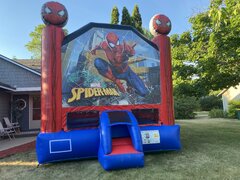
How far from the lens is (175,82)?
10211mm

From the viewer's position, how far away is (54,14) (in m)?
6.16

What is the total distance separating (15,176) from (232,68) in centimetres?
894

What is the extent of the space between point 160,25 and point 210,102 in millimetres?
26130

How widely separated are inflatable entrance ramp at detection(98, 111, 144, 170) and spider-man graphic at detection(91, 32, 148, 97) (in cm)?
107

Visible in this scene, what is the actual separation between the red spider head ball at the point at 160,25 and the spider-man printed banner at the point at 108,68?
1.53ft

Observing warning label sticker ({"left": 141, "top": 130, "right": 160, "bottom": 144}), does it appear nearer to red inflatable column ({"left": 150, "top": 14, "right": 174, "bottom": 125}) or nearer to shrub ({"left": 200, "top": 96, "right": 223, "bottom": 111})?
red inflatable column ({"left": 150, "top": 14, "right": 174, "bottom": 125})

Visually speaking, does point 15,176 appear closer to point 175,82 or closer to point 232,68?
point 175,82

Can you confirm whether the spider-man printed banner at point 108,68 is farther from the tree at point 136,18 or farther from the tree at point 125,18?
the tree at point 136,18

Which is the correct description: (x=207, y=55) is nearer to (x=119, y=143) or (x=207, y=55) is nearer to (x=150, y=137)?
(x=150, y=137)

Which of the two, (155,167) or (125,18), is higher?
(125,18)

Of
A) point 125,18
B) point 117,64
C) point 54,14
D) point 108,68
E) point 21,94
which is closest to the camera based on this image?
point 54,14

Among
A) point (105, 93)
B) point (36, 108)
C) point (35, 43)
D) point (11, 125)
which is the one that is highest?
point (35, 43)

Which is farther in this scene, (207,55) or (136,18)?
(136,18)

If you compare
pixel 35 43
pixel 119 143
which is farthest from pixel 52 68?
pixel 35 43
